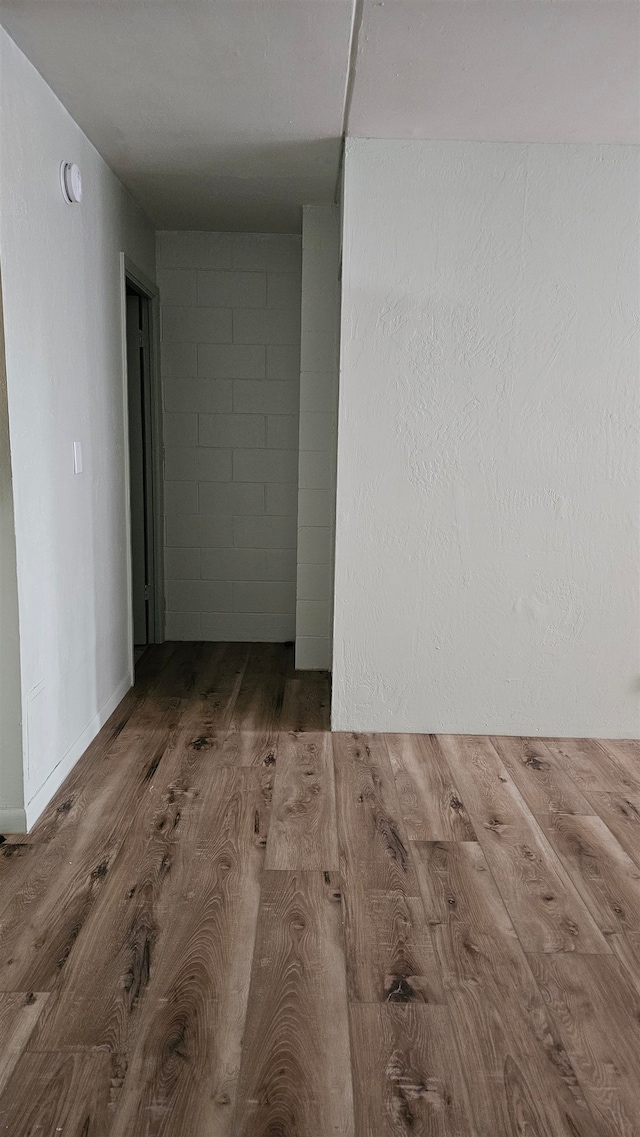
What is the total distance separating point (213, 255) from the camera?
188 inches

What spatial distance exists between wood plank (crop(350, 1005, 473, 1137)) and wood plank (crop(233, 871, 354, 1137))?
3cm

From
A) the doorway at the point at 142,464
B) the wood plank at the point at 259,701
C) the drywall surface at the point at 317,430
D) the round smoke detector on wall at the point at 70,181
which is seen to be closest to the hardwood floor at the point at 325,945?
the wood plank at the point at 259,701

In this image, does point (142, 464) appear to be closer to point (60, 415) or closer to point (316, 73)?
point (60, 415)

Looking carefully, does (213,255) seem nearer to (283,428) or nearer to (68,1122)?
(283,428)

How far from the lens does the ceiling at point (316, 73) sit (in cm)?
226

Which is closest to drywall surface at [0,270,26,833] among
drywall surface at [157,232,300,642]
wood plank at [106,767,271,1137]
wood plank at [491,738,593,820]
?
wood plank at [106,767,271,1137]

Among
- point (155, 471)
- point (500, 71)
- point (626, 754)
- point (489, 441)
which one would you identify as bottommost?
point (626, 754)

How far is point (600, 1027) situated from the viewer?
1.81 meters

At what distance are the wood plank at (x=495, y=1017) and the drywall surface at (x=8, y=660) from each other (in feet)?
4.21

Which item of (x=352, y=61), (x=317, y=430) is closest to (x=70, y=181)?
(x=352, y=61)

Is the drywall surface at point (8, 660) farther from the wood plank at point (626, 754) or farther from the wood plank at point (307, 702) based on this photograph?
the wood plank at point (626, 754)

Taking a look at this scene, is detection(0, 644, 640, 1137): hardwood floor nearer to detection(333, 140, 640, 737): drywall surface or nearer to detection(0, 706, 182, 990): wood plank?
detection(0, 706, 182, 990): wood plank

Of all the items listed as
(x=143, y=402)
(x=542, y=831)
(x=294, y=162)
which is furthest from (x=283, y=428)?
(x=542, y=831)

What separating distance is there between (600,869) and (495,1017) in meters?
0.80
